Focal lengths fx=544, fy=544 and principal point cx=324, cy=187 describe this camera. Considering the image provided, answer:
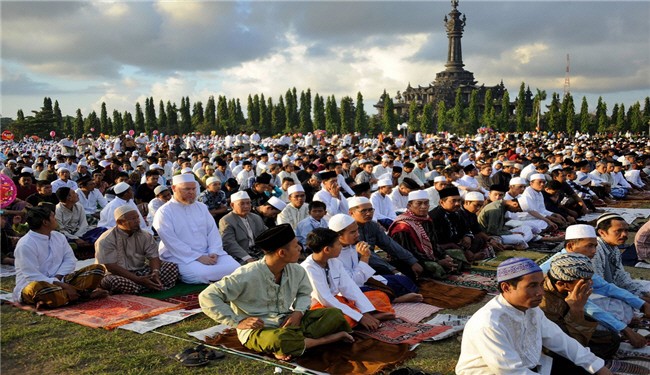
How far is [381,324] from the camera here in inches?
174

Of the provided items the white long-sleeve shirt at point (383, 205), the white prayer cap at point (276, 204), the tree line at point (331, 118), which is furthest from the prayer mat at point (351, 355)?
the tree line at point (331, 118)

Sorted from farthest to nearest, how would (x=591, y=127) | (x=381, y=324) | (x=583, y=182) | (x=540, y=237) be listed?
(x=591, y=127), (x=583, y=182), (x=540, y=237), (x=381, y=324)

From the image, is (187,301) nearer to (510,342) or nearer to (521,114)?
(510,342)

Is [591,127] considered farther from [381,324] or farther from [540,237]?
[381,324]

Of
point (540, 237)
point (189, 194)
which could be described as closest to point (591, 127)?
point (540, 237)

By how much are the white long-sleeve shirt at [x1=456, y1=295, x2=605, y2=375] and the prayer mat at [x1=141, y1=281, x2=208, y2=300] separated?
3.36 metres

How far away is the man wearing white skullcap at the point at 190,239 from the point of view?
231 inches

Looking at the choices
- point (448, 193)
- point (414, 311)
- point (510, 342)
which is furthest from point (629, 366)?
point (448, 193)

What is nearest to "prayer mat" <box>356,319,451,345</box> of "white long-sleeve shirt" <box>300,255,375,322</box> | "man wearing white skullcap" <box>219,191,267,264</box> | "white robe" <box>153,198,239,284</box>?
"white long-sleeve shirt" <box>300,255,375,322</box>

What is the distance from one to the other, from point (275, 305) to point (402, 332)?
109cm

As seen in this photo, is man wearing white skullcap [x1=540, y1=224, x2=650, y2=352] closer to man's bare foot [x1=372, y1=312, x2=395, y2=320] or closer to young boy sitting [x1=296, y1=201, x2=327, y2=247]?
man's bare foot [x1=372, y1=312, x2=395, y2=320]

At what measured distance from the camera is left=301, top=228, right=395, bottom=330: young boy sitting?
→ 13.4ft

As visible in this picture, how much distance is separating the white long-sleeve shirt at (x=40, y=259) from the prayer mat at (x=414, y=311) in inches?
124

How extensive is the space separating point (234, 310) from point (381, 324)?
1.31 m
